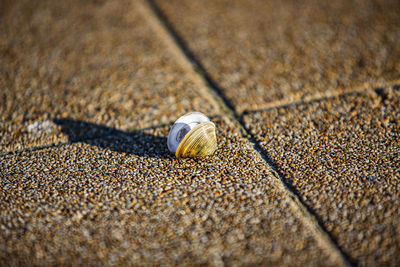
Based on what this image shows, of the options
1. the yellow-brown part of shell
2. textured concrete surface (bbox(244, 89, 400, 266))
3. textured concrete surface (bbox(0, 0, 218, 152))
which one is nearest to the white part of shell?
the yellow-brown part of shell

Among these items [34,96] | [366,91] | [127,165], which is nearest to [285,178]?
[127,165]

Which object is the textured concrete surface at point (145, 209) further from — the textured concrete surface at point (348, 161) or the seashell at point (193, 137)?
the textured concrete surface at point (348, 161)

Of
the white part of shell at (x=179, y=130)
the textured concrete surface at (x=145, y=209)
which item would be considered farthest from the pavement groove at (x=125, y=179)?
the white part of shell at (x=179, y=130)

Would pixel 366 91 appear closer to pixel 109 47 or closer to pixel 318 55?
pixel 318 55

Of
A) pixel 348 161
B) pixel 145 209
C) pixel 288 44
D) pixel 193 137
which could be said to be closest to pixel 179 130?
pixel 193 137

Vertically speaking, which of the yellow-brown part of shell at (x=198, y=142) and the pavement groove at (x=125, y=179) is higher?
the yellow-brown part of shell at (x=198, y=142)
